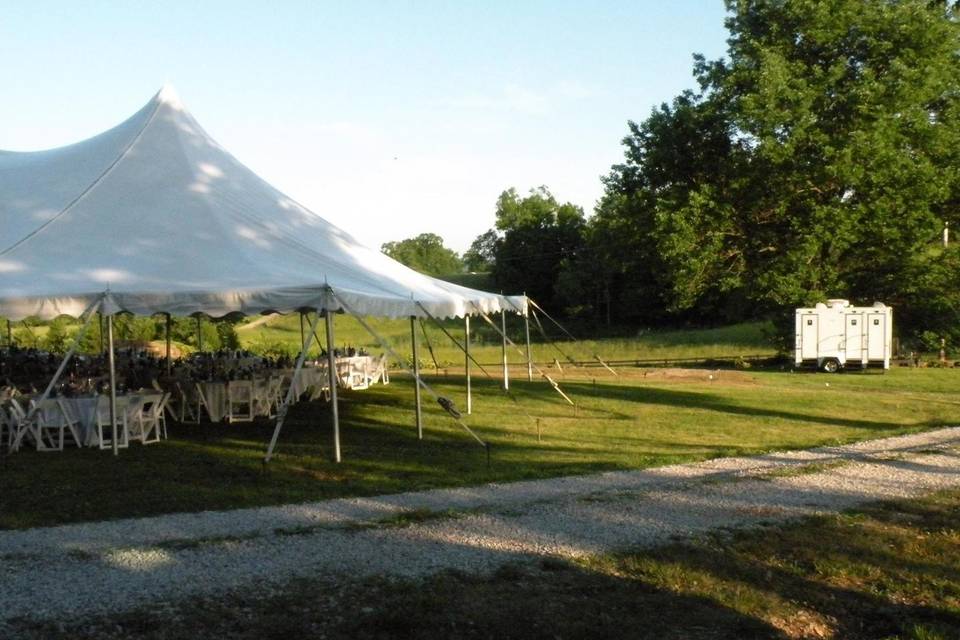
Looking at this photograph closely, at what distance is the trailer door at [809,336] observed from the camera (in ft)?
94.2

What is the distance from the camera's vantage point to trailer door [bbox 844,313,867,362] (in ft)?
93.3

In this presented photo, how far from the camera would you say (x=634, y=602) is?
6055mm

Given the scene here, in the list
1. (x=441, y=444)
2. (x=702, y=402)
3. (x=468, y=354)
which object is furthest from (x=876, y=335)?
(x=441, y=444)

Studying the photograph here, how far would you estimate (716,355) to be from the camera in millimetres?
36156

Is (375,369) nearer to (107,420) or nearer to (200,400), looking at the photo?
(200,400)

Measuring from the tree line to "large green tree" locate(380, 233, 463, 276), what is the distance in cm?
8559

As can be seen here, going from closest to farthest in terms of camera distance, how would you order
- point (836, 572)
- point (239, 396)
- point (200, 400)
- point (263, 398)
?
point (836, 572) < point (200, 400) < point (239, 396) < point (263, 398)

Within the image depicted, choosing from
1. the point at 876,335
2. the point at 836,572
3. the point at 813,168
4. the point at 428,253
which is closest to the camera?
the point at 836,572

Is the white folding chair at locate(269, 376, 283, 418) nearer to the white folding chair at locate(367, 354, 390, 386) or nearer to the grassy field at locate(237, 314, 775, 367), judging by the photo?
the white folding chair at locate(367, 354, 390, 386)

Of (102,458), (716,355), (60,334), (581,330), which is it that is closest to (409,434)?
(102,458)

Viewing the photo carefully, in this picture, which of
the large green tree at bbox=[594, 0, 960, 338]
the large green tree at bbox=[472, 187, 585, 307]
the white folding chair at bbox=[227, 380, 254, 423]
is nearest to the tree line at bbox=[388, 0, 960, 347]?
the large green tree at bbox=[594, 0, 960, 338]

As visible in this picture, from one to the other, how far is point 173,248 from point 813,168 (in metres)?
22.2

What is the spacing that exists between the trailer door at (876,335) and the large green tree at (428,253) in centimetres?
9039

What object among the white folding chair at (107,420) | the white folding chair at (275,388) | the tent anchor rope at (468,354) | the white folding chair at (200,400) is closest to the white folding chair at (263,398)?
the white folding chair at (275,388)
